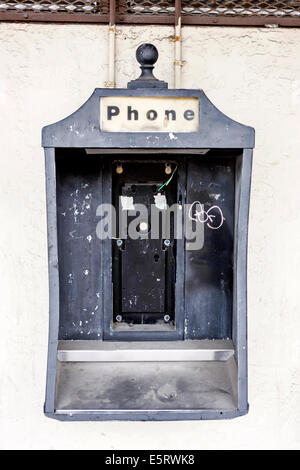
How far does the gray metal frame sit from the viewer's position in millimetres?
1405

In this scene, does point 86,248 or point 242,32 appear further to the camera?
point 242,32

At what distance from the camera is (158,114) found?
1.42 m

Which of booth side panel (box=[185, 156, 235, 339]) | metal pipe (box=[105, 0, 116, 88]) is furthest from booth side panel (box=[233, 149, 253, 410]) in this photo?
metal pipe (box=[105, 0, 116, 88])

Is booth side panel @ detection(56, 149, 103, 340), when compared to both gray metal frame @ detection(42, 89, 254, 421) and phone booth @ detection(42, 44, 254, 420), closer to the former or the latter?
phone booth @ detection(42, 44, 254, 420)

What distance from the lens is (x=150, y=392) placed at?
1564 millimetres

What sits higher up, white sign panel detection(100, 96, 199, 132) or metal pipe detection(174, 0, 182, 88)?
metal pipe detection(174, 0, 182, 88)

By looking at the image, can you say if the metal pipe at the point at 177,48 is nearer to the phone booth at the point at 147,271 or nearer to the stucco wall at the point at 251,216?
the stucco wall at the point at 251,216

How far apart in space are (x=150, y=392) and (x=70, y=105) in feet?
3.77

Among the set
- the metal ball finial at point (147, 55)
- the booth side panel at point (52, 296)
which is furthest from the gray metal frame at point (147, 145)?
the metal ball finial at point (147, 55)

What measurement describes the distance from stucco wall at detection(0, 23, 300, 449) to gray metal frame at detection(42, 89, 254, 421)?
52 cm

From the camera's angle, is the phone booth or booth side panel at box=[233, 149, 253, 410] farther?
the phone booth

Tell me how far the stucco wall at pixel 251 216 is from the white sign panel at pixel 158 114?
0.52 m

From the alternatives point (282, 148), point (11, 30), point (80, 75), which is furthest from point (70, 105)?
point (282, 148)

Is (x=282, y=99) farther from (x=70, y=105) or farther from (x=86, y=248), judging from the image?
(x=86, y=248)
